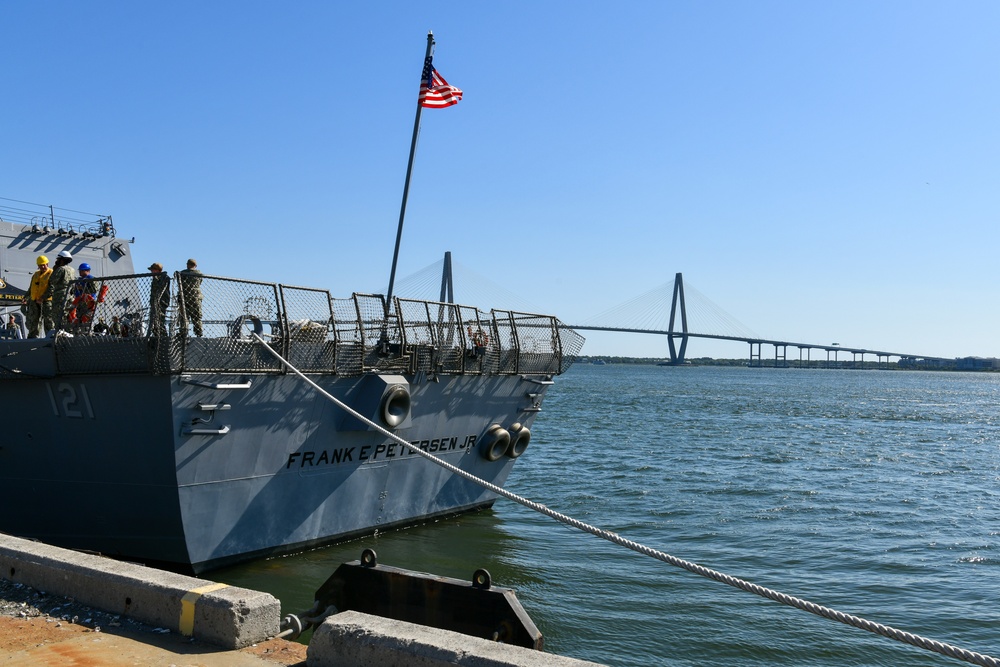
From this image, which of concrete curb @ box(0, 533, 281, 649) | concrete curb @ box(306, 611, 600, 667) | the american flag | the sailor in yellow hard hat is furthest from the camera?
the american flag

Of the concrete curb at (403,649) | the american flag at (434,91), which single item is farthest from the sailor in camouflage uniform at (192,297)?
the american flag at (434,91)

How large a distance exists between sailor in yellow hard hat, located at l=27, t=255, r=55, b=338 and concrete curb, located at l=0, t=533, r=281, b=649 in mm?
4787

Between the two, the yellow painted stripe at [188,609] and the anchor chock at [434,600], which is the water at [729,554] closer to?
the anchor chock at [434,600]

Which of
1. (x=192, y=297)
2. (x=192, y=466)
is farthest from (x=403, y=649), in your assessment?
(x=192, y=297)

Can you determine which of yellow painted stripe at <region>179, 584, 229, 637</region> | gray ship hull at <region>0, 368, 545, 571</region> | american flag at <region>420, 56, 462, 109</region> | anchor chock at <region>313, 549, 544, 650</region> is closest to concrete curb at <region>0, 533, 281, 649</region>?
yellow painted stripe at <region>179, 584, 229, 637</region>

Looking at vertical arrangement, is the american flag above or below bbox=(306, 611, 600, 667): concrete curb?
above

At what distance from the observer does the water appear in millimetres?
8875

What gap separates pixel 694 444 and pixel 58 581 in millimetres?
24923

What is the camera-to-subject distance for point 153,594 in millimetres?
5156

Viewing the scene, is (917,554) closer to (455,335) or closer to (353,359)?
(455,335)

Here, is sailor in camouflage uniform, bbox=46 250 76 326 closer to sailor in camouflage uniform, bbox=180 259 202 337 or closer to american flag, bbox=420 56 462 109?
sailor in camouflage uniform, bbox=180 259 202 337

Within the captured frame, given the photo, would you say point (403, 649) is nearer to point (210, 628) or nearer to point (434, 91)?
point (210, 628)

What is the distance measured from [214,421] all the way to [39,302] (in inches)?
118

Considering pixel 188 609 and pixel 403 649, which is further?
pixel 188 609
